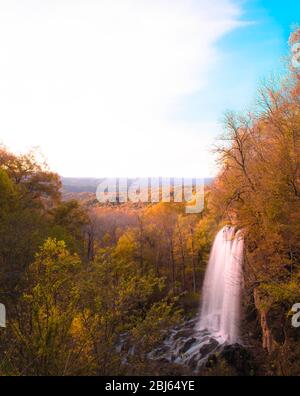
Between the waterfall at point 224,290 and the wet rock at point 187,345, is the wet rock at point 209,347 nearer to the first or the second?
the waterfall at point 224,290

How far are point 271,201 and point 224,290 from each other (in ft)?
41.4

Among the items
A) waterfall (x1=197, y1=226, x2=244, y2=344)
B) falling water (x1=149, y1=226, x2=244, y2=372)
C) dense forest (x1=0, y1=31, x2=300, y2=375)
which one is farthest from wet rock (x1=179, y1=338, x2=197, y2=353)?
dense forest (x1=0, y1=31, x2=300, y2=375)

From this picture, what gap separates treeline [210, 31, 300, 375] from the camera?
14.2 m

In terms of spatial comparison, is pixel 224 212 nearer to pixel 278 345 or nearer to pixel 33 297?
pixel 278 345

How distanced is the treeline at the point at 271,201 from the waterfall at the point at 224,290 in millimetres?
1763

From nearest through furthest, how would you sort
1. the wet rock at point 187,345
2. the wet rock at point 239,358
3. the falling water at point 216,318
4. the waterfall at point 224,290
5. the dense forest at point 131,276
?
the dense forest at point 131,276 → the wet rock at point 239,358 → the falling water at point 216,318 → the waterfall at point 224,290 → the wet rock at point 187,345

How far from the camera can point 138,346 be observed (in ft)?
31.8

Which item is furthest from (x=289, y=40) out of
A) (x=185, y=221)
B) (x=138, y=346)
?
(x=185, y=221)

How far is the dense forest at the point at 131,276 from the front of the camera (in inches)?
326

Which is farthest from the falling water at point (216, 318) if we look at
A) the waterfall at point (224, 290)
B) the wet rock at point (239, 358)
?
the wet rock at point (239, 358)

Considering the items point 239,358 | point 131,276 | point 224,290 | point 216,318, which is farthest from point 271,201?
point 216,318

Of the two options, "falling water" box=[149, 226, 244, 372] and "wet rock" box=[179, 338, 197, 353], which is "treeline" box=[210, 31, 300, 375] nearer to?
"falling water" box=[149, 226, 244, 372]

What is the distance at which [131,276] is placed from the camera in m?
10.7
